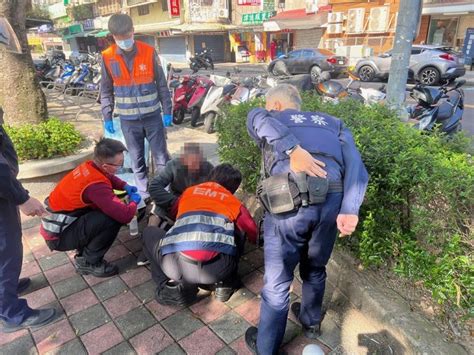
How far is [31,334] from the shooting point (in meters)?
2.23

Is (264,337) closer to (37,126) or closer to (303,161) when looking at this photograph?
(303,161)

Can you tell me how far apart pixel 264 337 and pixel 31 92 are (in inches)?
166

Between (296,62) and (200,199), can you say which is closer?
(200,199)

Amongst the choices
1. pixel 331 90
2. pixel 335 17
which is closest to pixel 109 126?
pixel 331 90

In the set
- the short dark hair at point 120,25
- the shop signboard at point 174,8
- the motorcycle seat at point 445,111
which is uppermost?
the shop signboard at point 174,8

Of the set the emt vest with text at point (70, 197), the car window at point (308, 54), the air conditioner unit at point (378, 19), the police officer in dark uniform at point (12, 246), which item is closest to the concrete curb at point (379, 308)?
the emt vest with text at point (70, 197)

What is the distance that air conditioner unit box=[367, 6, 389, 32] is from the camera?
2005cm

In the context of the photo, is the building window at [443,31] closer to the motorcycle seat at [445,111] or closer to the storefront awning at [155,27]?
the motorcycle seat at [445,111]

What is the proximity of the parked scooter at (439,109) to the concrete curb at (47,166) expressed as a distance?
4.21 meters

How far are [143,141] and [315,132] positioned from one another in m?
2.54

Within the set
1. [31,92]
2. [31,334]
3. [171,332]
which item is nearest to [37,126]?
[31,92]

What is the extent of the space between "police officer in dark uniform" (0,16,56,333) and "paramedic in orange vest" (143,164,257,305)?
0.79m

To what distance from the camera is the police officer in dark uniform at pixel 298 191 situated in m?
1.70

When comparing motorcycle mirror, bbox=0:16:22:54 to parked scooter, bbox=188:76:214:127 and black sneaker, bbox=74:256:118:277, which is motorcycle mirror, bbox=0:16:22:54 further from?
parked scooter, bbox=188:76:214:127
